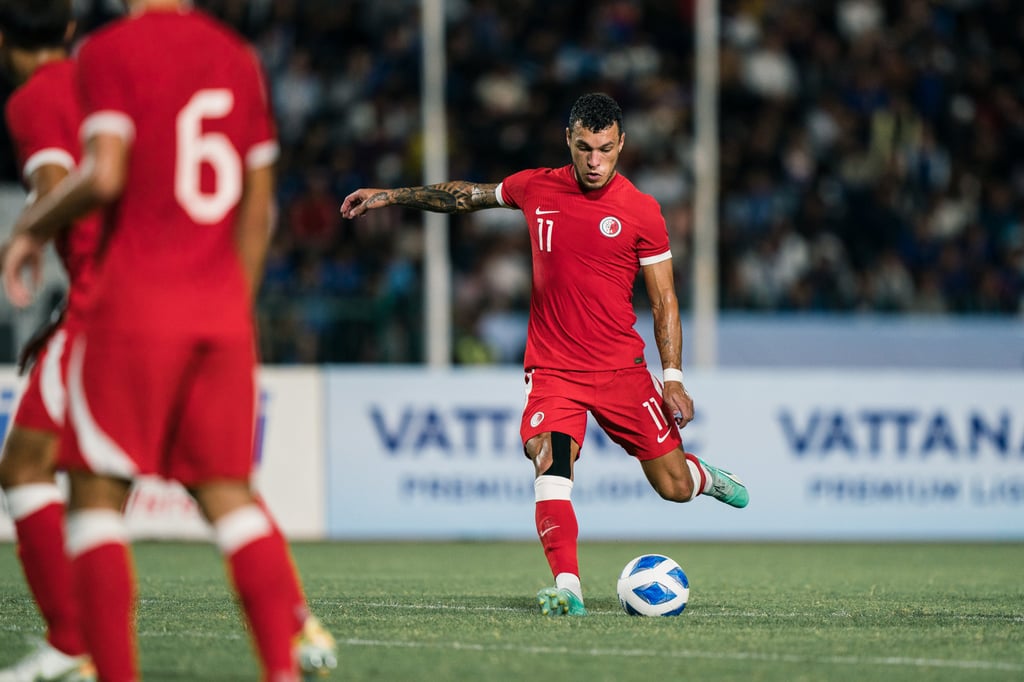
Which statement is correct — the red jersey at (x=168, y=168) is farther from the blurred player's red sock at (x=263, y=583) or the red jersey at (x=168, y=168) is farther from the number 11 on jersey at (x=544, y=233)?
the number 11 on jersey at (x=544, y=233)

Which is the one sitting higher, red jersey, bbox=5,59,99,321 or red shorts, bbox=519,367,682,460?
red jersey, bbox=5,59,99,321

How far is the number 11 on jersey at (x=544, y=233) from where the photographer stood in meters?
8.39

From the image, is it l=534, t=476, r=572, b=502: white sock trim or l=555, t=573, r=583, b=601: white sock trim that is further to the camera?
l=534, t=476, r=572, b=502: white sock trim

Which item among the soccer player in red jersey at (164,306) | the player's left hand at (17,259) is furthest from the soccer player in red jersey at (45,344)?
the soccer player in red jersey at (164,306)

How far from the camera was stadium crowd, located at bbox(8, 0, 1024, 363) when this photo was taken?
720 inches

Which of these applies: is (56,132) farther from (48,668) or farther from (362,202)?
(362,202)

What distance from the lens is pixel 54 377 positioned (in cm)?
572

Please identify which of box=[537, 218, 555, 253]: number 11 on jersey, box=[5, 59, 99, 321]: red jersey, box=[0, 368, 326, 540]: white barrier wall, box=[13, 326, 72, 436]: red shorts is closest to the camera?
box=[5, 59, 99, 321]: red jersey

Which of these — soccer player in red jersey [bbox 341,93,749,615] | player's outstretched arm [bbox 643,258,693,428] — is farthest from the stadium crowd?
player's outstretched arm [bbox 643,258,693,428]

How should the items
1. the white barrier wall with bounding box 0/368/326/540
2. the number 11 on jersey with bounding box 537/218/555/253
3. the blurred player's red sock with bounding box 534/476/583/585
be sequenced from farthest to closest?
1. the white barrier wall with bounding box 0/368/326/540
2. the number 11 on jersey with bounding box 537/218/555/253
3. the blurred player's red sock with bounding box 534/476/583/585

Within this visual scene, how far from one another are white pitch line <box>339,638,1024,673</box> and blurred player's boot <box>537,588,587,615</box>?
1224mm

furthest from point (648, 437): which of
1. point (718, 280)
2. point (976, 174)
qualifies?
point (976, 174)

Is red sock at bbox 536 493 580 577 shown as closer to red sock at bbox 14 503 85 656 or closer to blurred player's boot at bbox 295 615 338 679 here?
blurred player's boot at bbox 295 615 338 679

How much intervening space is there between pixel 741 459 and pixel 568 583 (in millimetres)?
7595
